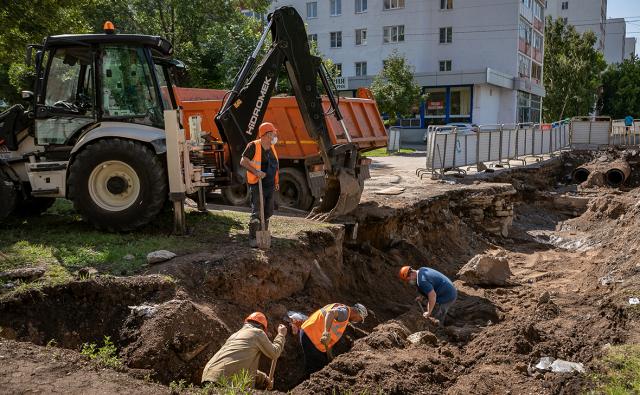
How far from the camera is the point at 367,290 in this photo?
960 centimetres

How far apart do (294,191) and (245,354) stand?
279 inches

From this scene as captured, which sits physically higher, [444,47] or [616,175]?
[444,47]

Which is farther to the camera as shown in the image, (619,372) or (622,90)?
(622,90)

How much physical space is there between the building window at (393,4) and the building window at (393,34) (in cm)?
142

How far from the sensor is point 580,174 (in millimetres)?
23891

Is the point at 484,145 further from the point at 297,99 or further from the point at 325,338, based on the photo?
the point at 325,338

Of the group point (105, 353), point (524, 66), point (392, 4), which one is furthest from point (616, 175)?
point (392, 4)

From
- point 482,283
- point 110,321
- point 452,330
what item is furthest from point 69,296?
point 482,283

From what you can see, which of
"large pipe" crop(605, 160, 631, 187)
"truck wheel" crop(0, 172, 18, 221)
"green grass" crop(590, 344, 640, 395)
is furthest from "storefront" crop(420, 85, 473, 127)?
"green grass" crop(590, 344, 640, 395)

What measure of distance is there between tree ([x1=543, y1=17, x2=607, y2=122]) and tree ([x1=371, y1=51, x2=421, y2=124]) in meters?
17.5

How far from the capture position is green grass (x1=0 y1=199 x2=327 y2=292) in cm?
661

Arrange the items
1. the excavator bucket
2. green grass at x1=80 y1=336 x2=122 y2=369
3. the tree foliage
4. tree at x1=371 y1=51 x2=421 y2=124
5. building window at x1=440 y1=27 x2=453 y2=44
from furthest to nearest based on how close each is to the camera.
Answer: building window at x1=440 y1=27 x2=453 y2=44 → tree at x1=371 y1=51 x2=421 y2=124 → the tree foliage → the excavator bucket → green grass at x1=80 y1=336 x2=122 y2=369

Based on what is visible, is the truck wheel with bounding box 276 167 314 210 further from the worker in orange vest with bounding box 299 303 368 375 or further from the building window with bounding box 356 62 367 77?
the building window with bounding box 356 62 367 77

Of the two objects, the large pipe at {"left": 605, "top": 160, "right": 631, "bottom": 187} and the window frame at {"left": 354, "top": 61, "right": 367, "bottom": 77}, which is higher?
the window frame at {"left": 354, "top": 61, "right": 367, "bottom": 77}
